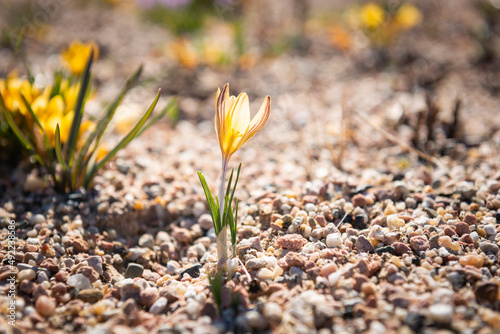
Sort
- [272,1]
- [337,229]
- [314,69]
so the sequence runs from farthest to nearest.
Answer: [272,1]
[314,69]
[337,229]

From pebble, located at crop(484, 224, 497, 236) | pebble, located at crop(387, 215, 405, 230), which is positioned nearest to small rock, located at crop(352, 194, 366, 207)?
pebble, located at crop(387, 215, 405, 230)

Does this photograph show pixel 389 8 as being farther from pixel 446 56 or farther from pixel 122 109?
pixel 122 109

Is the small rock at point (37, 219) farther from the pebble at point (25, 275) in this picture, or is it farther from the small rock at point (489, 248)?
the small rock at point (489, 248)

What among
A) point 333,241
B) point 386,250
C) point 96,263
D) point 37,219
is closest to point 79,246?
point 96,263

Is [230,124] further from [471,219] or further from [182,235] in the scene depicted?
[471,219]

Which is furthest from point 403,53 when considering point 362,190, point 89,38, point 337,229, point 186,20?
point 89,38
